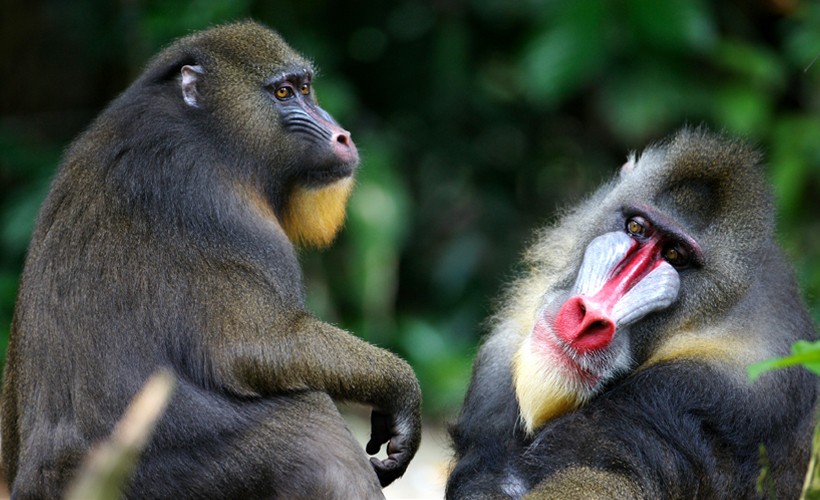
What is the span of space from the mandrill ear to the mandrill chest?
1.52 m

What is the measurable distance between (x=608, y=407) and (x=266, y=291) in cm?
129

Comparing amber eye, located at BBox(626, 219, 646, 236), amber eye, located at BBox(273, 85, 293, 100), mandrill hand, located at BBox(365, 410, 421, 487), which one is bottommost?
mandrill hand, located at BBox(365, 410, 421, 487)

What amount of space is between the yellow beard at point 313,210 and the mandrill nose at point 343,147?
0.08 m

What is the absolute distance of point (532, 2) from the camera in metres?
9.10

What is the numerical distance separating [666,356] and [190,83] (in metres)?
2.03

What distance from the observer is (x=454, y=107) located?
9.55 m

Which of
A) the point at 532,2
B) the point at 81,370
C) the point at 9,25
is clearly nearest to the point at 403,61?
the point at 532,2

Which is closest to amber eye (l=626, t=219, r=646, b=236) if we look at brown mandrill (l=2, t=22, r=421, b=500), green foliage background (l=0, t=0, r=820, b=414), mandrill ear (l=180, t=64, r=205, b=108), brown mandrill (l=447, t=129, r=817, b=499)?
brown mandrill (l=447, t=129, r=817, b=499)

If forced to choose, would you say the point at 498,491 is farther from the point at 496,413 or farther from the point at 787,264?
the point at 787,264

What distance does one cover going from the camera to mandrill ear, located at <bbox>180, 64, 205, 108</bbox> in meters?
4.60

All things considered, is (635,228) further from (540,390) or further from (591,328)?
(540,390)

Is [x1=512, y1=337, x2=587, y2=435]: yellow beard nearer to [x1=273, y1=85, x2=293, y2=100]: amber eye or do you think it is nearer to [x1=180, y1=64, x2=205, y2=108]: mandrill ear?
[x1=273, y1=85, x2=293, y2=100]: amber eye

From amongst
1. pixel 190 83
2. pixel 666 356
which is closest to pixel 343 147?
pixel 190 83

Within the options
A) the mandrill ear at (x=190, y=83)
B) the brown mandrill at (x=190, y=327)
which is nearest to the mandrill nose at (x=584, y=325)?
the brown mandrill at (x=190, y=327)
